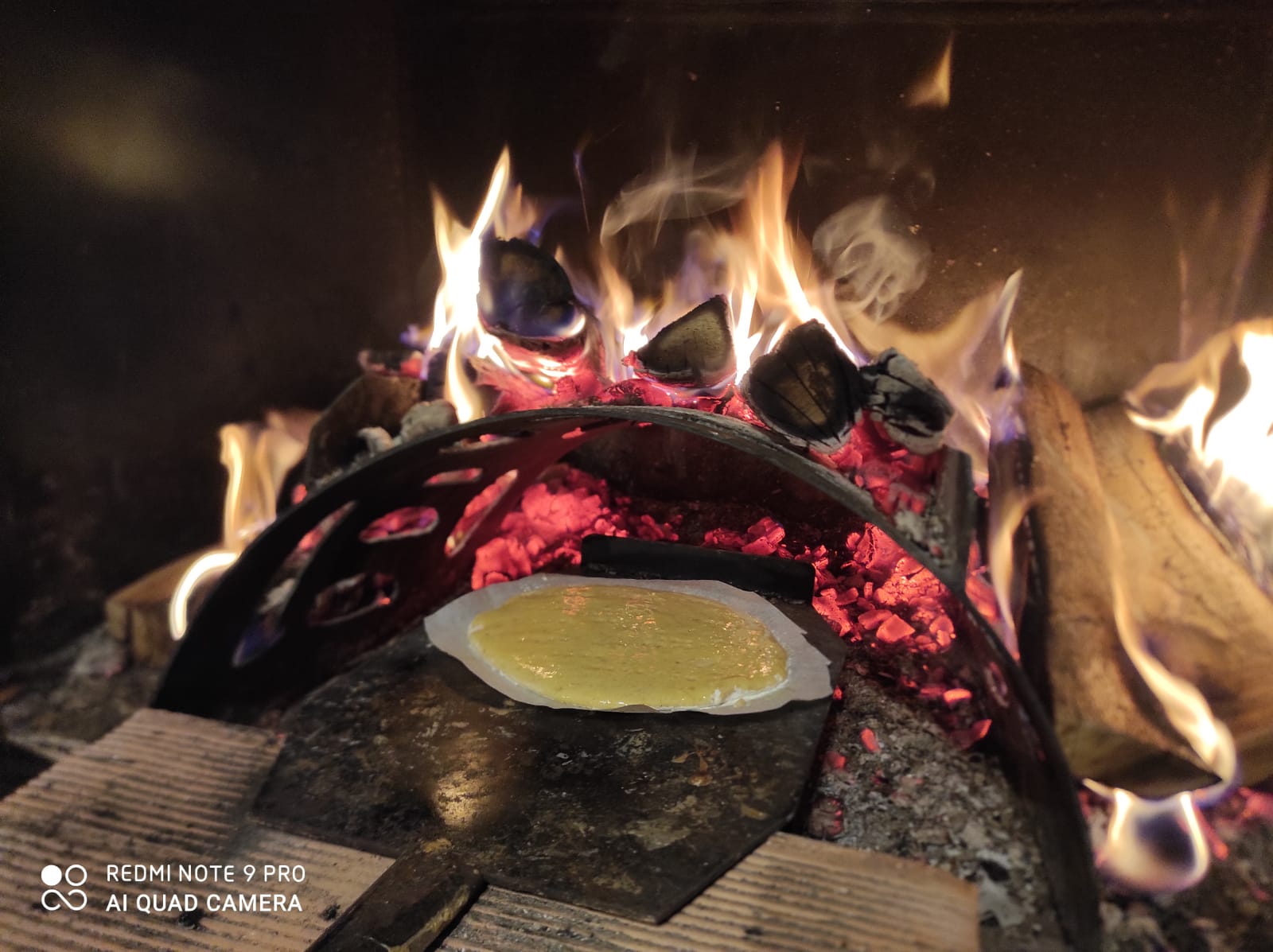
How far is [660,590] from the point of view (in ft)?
7.88

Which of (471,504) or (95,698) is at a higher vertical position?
(471,504)

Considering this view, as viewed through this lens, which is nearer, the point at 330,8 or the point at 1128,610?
the point at 1128,610

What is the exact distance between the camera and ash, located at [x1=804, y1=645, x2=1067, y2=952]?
5.32ft

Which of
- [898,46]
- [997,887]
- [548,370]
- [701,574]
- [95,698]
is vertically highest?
[898,46]

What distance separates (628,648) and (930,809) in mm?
791

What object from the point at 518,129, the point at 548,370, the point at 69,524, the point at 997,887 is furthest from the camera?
the point at 518,129

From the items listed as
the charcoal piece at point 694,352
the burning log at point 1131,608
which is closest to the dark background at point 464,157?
the burning log at point 1131,608

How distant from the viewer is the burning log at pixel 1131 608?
1.87 metres

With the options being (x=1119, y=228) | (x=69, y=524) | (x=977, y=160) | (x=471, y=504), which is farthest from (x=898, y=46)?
(x=69, y=524)

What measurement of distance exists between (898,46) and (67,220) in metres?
2.74

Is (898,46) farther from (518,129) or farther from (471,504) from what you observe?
(471,504)

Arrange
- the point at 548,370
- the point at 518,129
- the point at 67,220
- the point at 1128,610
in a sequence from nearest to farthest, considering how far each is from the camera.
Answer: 1. the point at 1128,610
2. the point at 548,370
3. the point at 67,220
4. the point at 518,129

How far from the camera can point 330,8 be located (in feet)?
10.5

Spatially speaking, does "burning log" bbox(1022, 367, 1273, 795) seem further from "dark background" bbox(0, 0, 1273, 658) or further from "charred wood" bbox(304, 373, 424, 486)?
"charred wood" bbox(304, 373, 424, 486)
